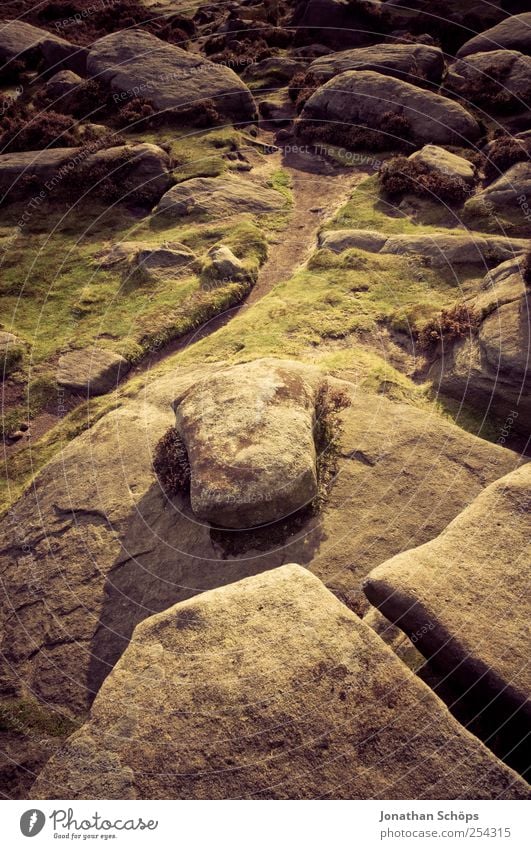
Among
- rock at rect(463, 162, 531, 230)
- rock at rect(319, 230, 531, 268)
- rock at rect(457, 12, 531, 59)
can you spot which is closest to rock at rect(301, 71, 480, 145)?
rock at rect(463, 162, 531, 230)

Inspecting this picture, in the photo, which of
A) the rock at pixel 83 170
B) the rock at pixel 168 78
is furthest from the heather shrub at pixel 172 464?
the rock at pixel 168 78

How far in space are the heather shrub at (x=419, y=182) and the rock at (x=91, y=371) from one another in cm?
1422

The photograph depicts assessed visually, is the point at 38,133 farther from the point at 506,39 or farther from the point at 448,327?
the point at 506,39

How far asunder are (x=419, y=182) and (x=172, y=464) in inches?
698

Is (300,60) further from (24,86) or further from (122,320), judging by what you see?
(122,320)

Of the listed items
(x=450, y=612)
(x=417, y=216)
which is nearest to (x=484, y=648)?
(x=450, y=612)

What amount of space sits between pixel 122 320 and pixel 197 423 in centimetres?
881

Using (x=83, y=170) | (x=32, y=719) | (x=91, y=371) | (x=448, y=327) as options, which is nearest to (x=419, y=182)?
(x=448, y=327)

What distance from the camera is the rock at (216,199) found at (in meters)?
23.7

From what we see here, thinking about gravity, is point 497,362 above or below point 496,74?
below

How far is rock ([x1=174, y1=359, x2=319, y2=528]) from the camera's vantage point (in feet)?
34.7

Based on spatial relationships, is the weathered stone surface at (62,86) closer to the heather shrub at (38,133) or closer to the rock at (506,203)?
the heather shrub at (38,133)

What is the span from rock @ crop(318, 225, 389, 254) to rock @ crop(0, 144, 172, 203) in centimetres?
942

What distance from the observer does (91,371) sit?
56.9ft
